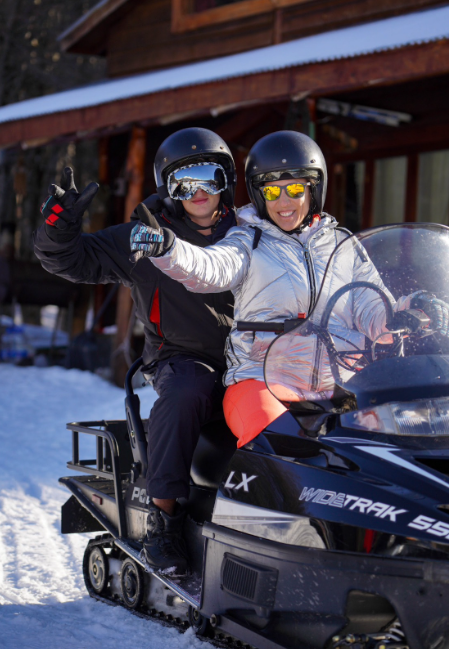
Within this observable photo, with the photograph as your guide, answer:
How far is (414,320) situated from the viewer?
2.06m

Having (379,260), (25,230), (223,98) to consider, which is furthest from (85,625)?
(25,230)

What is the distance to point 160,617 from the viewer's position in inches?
112

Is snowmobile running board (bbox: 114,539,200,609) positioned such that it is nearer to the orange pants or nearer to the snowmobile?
the snowmobile

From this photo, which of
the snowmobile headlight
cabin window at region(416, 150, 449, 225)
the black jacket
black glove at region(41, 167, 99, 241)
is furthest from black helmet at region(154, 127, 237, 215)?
cabin window at region(416, 150, 449, 225)

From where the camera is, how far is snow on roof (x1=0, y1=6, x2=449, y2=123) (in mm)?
5984

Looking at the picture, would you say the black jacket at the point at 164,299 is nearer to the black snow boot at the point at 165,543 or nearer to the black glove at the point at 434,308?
the black snow boot at the point at 165,543

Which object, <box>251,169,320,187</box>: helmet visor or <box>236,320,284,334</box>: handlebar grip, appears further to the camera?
<box>251,169,320,187</box>: helmet visor

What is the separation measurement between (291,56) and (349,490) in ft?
18.4

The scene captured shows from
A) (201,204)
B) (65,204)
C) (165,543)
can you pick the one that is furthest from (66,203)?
(165,543)

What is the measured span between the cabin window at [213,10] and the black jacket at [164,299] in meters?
7.30

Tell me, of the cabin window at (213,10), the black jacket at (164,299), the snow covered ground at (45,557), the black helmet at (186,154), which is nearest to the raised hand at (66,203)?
the black jacket at (164,299)

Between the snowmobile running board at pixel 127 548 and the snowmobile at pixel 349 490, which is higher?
the snowmobile at pixel 349 490

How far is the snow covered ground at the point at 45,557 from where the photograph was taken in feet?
8.64

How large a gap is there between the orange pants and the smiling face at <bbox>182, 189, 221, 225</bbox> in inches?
32.5
